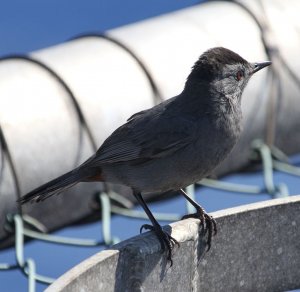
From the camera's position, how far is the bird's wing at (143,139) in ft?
15.1

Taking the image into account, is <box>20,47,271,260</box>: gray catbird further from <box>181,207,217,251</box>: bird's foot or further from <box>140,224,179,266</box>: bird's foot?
<box>140,224,179,266</box>: bird's foot

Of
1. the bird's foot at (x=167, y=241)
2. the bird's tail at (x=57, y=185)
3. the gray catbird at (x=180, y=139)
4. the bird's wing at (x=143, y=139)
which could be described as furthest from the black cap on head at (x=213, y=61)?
the bird's foot at (x=167, y=241)

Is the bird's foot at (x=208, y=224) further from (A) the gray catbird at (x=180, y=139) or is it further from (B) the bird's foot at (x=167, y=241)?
(A) the gray catbird at (x=180, y=139)

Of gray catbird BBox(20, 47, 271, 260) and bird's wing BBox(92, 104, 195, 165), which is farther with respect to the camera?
bird's wing BBox(92, 104, 195, 165)

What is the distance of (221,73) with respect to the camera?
15.2 feet

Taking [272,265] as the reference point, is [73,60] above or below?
above

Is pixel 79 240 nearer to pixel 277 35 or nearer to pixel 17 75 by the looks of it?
pixel 17 75

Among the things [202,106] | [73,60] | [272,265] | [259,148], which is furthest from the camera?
[259,148]

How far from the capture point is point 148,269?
3285mm

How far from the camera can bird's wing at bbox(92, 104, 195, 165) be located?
15.1 ft

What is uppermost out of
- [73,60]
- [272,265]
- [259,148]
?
[73,60]

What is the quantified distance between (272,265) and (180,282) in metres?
0.33

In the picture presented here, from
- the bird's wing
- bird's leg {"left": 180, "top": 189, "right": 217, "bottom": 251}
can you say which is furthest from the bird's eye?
bird's leg {"left": 180, "top": 189, "right": 217, "bottom": 251}

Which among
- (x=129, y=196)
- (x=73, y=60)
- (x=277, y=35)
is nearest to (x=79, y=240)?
(x=129, y=196)
